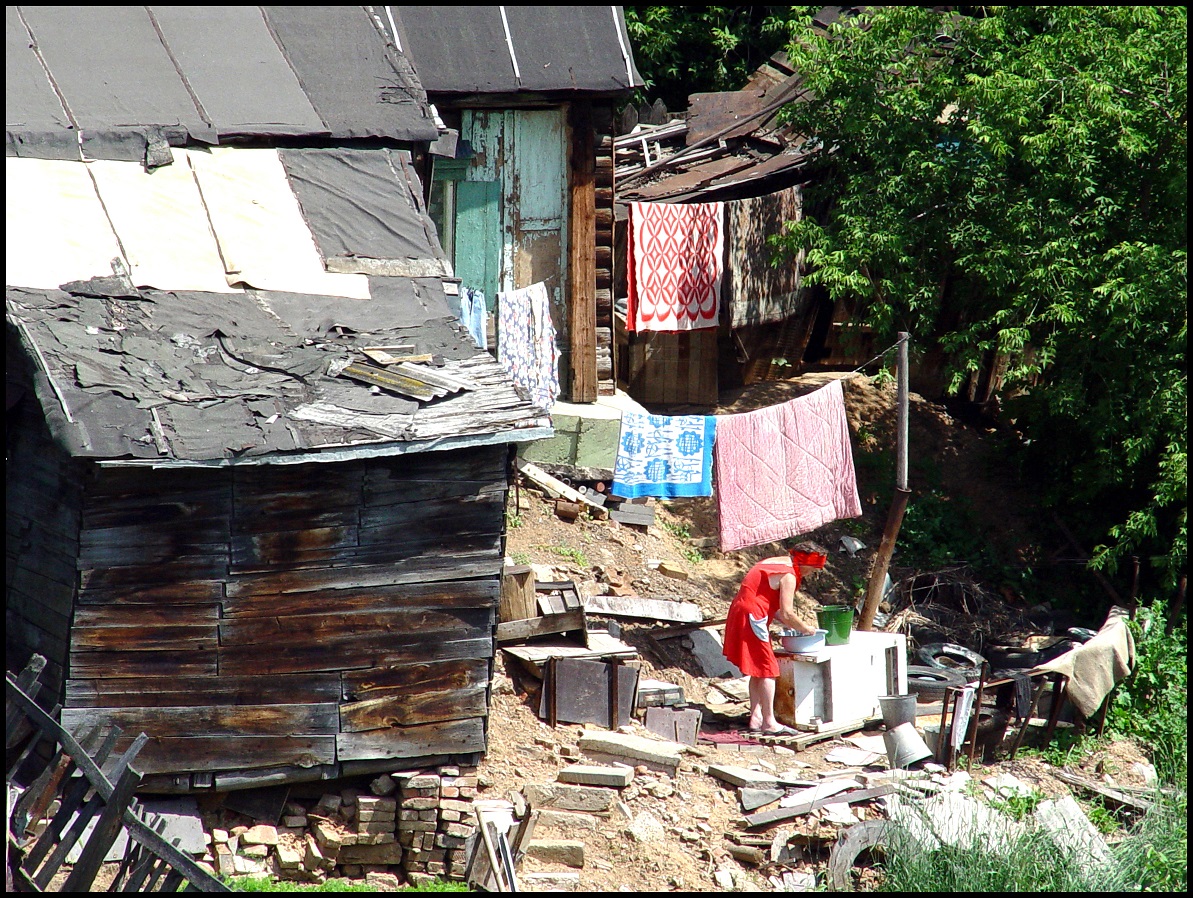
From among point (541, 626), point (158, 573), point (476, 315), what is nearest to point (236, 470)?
point (158, 573)

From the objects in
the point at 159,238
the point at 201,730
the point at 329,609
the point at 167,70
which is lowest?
the point at 201,730

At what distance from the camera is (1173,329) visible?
11.0 m

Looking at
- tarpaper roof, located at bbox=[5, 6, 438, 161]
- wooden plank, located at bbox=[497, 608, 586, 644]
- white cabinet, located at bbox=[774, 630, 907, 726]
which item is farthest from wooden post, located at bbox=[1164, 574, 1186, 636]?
tarpaper roof, located at bbox=[5, 6, 438, 161]

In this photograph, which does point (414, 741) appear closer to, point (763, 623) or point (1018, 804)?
point (763, 623)

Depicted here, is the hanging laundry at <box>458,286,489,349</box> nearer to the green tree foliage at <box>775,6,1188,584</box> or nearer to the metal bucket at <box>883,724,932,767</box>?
the green tree foliage at <box>775,6,1188,584</box>

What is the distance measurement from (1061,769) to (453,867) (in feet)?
16.1

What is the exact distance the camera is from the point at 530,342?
10.8 meters

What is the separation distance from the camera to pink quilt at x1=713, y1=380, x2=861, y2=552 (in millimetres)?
9523

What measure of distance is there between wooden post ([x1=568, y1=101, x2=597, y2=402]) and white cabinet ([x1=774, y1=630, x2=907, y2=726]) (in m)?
4.01

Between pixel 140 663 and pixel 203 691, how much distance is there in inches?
16.2

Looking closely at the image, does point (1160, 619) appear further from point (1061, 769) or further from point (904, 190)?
point (904, 190)

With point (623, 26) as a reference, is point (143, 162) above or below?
below

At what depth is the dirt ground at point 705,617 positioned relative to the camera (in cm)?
764

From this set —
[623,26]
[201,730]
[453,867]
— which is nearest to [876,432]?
[623,26]
